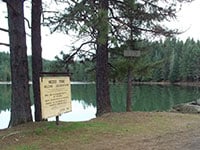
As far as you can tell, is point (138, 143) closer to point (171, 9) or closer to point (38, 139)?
point (38, 139)

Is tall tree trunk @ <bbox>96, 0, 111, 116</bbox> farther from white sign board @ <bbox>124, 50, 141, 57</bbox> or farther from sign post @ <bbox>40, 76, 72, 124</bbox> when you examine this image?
sign post @ <bbox>40, 76, 72, 124</bbox>

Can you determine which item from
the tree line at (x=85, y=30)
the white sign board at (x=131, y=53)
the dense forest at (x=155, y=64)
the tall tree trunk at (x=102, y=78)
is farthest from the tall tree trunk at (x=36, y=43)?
the dense forest at (x=155, y=64)

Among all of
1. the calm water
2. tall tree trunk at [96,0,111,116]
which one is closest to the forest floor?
tall tree trunk at [96,0,111,116]

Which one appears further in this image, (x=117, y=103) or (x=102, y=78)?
(x=117, y=103)

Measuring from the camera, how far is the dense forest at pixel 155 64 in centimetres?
1206

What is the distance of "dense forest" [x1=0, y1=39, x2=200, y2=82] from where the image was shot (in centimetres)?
1206

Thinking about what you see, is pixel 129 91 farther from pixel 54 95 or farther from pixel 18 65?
pixel 54 95

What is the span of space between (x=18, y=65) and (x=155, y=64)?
5.30m

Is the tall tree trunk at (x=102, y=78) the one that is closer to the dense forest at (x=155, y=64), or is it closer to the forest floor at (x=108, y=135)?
the dense forest at (x=155, y=64)

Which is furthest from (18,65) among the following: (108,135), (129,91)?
(129,91)

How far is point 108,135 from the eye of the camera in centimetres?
716

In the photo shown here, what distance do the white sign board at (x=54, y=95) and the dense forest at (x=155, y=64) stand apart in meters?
3.85

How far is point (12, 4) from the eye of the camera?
327 inches

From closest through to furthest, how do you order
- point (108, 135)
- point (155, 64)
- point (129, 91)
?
point (108, 135)
point (129, 91)
point (155, 64)
